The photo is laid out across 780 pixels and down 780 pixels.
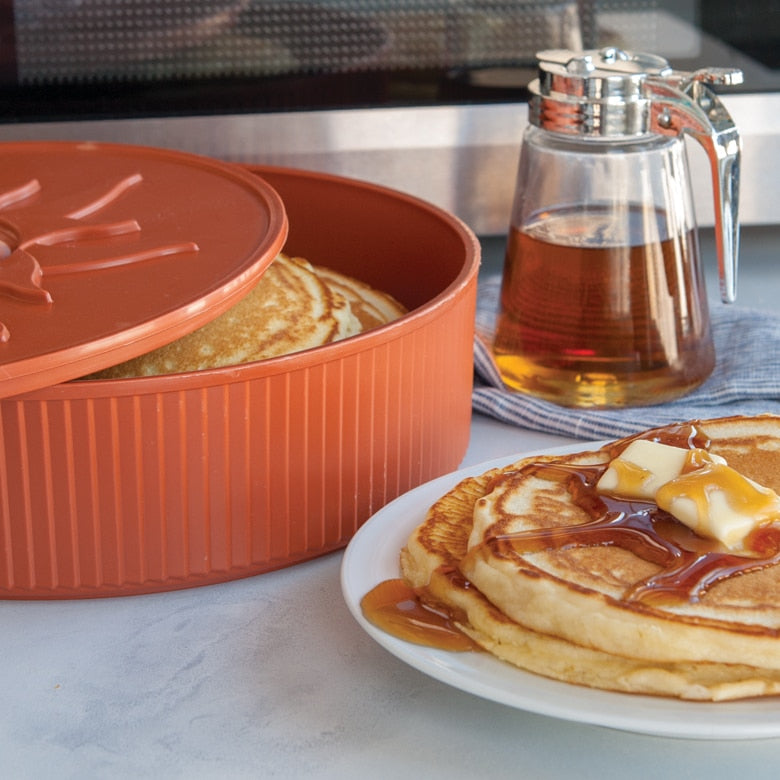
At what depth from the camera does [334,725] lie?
0.56m

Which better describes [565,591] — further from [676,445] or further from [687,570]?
[676,445]

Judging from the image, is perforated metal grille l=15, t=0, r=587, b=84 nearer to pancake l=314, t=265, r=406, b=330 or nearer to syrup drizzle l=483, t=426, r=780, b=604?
pancake l=314, t=265, r=406, b=330

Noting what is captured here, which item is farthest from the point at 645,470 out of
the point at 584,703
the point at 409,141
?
the point at 409,141

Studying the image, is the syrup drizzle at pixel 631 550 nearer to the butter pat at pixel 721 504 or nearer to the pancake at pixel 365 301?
the butter pat at pixel 721 504

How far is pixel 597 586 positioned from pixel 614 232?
0.36m

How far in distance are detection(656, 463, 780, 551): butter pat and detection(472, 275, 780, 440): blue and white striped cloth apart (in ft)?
0.70

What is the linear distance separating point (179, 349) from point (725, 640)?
333mm

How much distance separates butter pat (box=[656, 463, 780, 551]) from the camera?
1.83 feet

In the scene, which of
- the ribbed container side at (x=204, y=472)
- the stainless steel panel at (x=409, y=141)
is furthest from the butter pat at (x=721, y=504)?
the stainless steel panel at (x=409, y=141)

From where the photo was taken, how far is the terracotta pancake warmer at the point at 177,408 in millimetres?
586

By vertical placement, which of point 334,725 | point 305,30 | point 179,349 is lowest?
point 334,725

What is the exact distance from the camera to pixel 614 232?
0.83m

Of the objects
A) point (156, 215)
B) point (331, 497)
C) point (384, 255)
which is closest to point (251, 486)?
point (331, 497)

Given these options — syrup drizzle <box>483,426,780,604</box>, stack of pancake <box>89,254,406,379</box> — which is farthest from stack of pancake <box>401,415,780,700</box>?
stack of pancake <box>89,254,406,379</box>
